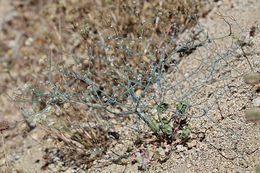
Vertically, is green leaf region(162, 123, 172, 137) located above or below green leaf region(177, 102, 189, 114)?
below

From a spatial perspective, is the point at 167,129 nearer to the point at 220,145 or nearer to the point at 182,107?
the point at 182,107

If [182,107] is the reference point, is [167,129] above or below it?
below

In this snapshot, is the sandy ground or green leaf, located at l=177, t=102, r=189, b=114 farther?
green leaf, located at l=177, t=102, r=189, b=114

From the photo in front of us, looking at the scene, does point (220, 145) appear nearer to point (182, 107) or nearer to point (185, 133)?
point (185, 133)

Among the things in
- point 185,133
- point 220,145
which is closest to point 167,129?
point 185,133

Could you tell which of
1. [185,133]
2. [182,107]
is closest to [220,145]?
[185,133]

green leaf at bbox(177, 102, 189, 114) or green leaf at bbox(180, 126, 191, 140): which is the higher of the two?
green leaf at bbox(177, 102, 189, 114)

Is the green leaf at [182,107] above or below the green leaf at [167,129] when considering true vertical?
above

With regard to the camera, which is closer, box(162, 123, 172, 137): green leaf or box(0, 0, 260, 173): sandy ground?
box(0, 0, 260, 173): sandy ground

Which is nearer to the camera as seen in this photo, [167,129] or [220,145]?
[220,145]

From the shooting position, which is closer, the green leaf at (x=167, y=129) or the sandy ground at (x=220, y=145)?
the sandy ground at (x=220, y=145)

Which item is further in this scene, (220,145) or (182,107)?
(182,107)

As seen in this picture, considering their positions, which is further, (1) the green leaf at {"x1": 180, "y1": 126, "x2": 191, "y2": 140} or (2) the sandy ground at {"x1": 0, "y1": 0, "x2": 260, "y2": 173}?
(1) the green leaf at {"x1": 180, "y1": 126, "x2": 191, "y2": 140}

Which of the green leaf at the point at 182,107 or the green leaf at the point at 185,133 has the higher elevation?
the green leaf at the point at 182,107
